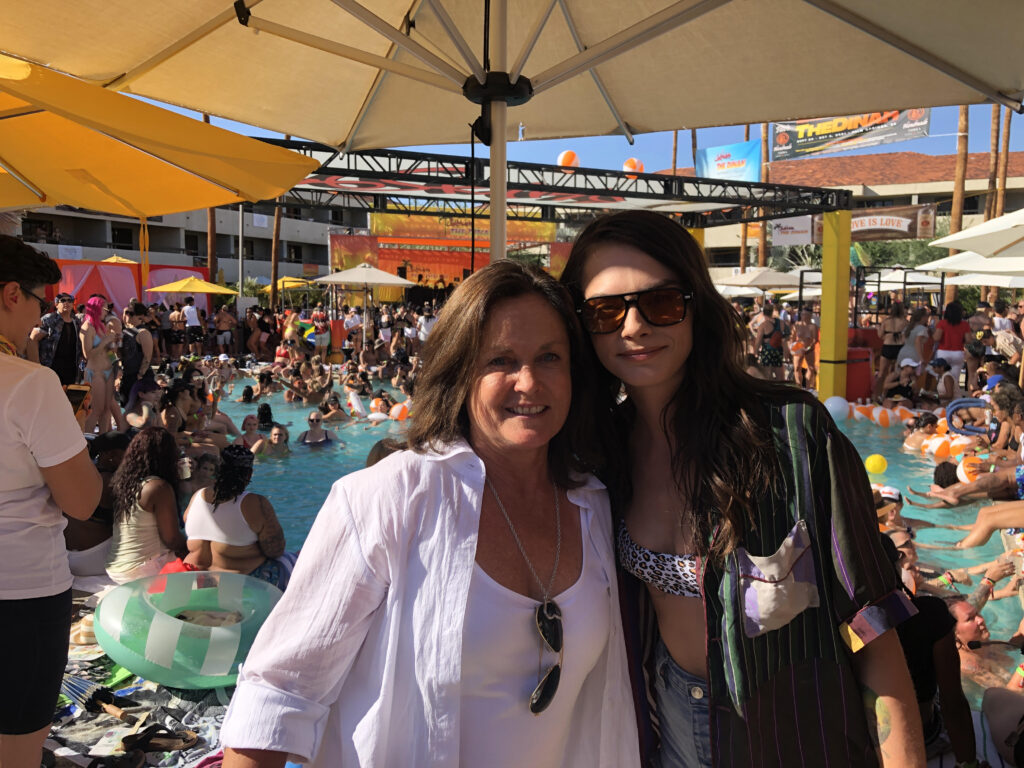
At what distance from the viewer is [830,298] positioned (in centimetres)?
1349

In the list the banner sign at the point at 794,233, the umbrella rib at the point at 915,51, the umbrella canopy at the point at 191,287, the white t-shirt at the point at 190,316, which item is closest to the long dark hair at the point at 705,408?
the umbrella rib at the point at 915,51

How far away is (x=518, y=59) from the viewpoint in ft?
11.0

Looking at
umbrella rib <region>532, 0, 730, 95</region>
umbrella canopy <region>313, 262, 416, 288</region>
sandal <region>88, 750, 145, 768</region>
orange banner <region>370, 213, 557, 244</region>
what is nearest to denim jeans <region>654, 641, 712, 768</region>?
sandal <region>88, 750, 145, 768</region>

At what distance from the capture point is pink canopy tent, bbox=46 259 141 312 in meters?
23.0

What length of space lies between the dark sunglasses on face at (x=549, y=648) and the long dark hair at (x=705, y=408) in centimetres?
34

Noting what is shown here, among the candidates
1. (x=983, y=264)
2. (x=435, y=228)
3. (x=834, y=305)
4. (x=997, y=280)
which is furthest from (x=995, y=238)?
(x=435, y=228)

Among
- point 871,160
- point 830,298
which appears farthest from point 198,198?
point 871,160

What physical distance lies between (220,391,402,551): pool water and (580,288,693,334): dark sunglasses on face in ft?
15.6

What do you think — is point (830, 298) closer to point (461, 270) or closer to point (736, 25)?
point (736, 25)

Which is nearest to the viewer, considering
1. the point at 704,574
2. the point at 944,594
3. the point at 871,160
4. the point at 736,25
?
the point at 704,574

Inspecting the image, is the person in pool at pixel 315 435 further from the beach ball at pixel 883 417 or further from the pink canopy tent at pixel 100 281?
the pink canopy tent at pixel 100 281

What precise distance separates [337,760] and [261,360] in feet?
68.4

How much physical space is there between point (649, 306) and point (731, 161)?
28543 millimetres

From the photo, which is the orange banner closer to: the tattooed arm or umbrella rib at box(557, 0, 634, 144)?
umbrella rib at box(557, 0, 634, 144)
